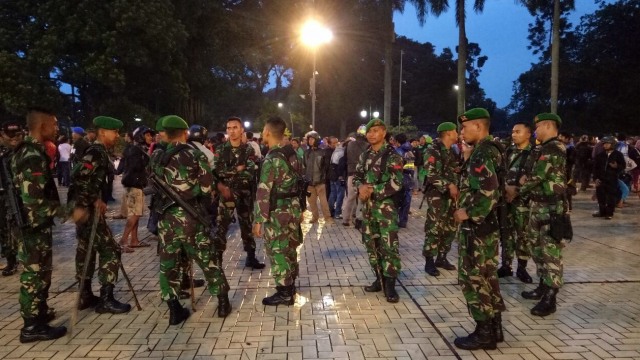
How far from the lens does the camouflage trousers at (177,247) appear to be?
15.7 ft

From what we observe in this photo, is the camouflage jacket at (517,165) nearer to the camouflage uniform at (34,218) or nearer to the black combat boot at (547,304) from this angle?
the black combat boot at (547,304)

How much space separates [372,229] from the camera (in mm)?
5688

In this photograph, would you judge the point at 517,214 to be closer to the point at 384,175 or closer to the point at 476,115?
the point at 384,175

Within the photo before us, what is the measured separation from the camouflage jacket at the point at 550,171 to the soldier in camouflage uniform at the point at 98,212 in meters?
4.59

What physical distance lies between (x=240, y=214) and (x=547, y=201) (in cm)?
395

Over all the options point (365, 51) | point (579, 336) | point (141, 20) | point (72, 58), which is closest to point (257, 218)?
point (579, 336)

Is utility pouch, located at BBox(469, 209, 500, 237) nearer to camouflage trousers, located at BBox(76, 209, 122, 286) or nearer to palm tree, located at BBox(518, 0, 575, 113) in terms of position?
camouflage trousers, located at BBox(76, 209, 122, 286)

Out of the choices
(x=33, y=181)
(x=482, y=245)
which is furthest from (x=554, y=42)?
(x=33, y=181)

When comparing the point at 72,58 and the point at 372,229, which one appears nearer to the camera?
the point at 372,229

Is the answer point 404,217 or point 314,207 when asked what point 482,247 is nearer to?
point 404,217

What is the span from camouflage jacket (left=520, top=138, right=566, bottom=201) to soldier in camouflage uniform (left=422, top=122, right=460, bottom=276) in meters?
1.26

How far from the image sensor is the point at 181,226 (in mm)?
4781

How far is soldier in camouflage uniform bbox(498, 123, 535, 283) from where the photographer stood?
607 centimetres

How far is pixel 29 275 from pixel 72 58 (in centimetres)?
1948
